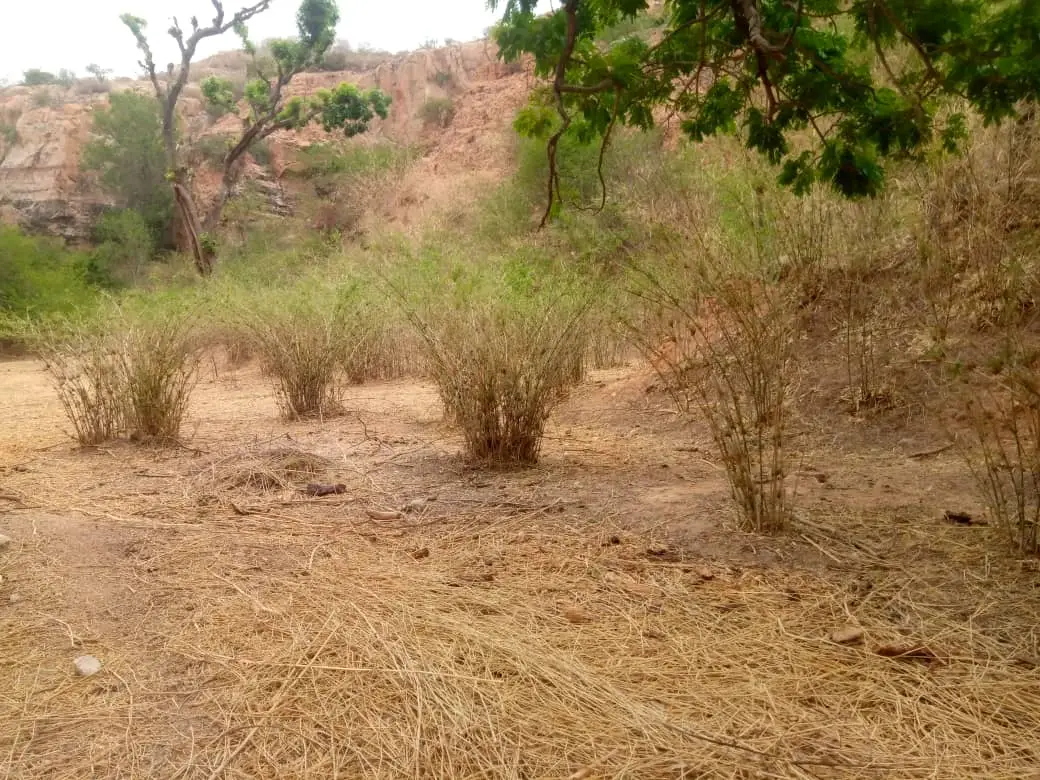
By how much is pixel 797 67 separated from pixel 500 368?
192 centimetres

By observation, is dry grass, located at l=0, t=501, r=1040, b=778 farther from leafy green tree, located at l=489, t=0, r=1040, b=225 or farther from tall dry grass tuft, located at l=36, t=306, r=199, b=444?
tall dry grass tuft, located at l=36, t=306, r=199, b=444

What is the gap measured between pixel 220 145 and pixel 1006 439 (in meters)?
31.0

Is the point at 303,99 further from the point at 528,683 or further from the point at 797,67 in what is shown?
the point at 528,683

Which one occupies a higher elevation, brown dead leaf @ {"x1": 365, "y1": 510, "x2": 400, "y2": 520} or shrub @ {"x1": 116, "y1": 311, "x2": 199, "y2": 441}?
shrub @ {"x1": 116, "y1": 311, "x2": 199, "y2": 441}

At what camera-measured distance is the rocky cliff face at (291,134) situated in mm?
29250

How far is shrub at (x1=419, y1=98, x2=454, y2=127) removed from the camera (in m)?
32.0

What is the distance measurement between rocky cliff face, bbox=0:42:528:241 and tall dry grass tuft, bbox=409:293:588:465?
2153cm

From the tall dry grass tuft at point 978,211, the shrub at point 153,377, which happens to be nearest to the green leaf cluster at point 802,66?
the tall dry grass tuft at point 978,211

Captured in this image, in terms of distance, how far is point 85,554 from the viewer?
9.76 ft

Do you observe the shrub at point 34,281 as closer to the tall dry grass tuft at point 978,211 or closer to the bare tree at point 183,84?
the bare tree at point 183,84

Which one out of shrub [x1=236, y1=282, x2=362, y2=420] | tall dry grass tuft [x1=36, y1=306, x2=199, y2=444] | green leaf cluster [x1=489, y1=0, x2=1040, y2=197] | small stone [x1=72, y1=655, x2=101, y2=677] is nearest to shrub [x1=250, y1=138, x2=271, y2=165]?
shrub [x1=236, y1=282, x2=362, y2=420]

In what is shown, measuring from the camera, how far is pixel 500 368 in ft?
13.6

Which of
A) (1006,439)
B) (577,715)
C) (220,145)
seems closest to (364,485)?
(577,715)

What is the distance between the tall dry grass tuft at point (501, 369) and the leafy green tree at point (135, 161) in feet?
87.2
